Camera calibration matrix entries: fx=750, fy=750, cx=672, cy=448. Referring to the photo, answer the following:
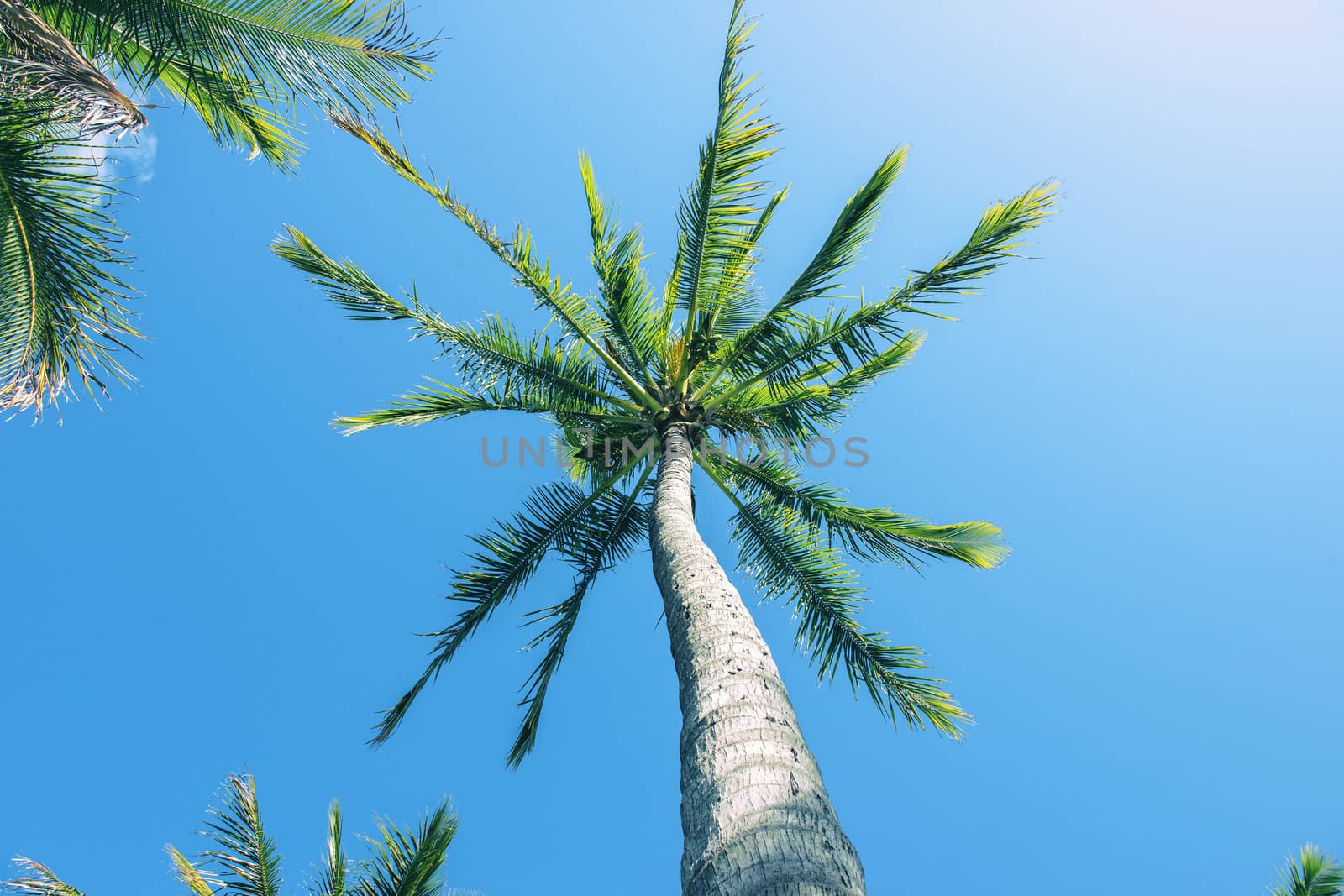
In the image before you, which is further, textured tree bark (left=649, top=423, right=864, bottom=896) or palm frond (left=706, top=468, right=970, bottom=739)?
palm frond (left=706, top=468, right=970, bottom=739)

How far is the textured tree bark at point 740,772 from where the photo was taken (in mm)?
2336

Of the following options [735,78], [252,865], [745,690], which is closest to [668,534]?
[745,690]

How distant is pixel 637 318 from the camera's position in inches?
294

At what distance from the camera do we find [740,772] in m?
2.84

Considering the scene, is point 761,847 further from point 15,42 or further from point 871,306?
point 15,42

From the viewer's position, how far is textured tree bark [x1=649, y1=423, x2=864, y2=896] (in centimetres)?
234

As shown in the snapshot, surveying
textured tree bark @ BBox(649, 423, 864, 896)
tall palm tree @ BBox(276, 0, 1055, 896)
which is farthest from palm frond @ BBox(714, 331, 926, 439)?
textured tree bark @ BBox(649, 423, 864, 896)

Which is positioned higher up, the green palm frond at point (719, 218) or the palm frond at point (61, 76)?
the green palm frond at point (719, 218)

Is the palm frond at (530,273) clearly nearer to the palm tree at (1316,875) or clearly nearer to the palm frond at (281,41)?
the palm frond at (281,41)

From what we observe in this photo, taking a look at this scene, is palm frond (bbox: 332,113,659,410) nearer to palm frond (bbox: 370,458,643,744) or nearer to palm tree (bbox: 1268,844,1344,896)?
palm frond (bbox: 370,458,643,744)

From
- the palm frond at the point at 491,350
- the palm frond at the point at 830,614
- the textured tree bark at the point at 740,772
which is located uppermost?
the palm frond at the point at 491,350

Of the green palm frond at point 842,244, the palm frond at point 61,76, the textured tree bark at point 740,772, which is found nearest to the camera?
the textured tree bark at point 740,772

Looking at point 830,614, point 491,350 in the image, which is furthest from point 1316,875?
point 491,350

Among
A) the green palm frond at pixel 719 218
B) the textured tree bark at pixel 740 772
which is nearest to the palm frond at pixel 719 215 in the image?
the green palm frond at pixel 719 218
